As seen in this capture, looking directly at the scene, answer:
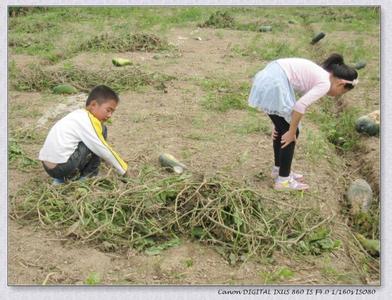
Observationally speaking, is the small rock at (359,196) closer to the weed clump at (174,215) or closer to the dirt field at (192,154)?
the dirt field at (192,154)

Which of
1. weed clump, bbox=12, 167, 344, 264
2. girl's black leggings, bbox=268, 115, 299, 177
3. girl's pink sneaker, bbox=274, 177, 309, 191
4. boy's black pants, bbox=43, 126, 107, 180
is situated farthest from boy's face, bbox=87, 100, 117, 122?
girl's pink sneaker, bbox=274, 177, 309, 191

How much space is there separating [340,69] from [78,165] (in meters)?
1.90

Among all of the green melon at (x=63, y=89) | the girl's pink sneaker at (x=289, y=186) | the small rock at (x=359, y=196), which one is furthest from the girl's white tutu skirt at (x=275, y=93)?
the green melon at (x=63, y=89)

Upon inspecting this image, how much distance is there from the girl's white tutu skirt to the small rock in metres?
0.76

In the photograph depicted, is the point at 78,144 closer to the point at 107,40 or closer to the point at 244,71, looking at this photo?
the point at 244,71

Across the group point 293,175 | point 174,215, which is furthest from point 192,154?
point 174,215

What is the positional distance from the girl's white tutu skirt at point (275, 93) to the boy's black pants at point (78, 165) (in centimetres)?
121

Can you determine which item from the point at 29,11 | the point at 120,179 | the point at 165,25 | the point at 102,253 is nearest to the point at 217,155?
the point at 120,179

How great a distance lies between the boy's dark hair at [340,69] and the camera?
3646 millimetres

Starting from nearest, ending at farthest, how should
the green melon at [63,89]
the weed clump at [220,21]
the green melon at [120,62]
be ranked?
the green melon at [63,89], the green melon at [120,62], the weed clump at [220,21]

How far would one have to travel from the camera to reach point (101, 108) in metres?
3.61

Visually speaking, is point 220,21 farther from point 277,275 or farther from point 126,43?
point 277,275

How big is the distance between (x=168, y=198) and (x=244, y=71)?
408 cm

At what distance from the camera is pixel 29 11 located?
11.1m
